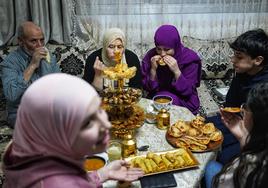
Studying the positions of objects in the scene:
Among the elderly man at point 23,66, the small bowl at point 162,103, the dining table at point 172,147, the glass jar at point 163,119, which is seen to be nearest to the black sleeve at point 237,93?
the dining table at point 172,147

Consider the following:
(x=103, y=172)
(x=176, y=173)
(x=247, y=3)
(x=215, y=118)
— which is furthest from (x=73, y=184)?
(x=247, y=3)

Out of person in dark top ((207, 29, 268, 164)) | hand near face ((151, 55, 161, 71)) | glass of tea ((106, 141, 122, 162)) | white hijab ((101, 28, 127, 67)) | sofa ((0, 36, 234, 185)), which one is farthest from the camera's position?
sofa ((0, 36, 234, 185))

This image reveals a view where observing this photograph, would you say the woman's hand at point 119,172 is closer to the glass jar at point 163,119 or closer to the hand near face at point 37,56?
the glass jar at point 163,119

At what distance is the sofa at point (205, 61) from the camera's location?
10.0 feet

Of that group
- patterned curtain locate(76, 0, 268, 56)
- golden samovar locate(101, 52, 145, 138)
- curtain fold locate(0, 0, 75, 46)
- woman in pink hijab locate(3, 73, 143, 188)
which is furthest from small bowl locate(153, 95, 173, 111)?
curtain fold locate(0, 0, 75, 46)

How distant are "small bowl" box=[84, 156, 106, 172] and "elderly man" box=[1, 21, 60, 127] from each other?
1.01 metres

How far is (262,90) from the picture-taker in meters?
1.39

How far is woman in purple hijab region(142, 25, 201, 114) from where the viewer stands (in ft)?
8.78

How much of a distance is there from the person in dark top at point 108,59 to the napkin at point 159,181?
957 mm

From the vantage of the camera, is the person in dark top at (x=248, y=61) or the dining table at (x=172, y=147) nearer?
the dining table at (x=172, y=147)

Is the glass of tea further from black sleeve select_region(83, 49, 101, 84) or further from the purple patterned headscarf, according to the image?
the purple patterned headscarf

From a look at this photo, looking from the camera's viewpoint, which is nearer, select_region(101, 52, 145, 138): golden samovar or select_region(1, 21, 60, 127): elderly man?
select_region(101, 52, 145, 138): golden samovar

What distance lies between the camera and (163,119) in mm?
1959

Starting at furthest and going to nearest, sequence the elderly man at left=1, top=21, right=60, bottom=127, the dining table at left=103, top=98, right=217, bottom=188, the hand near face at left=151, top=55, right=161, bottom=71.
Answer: the hand near face at left=151, top=55, right=161, bottom=71
the elderly man at left=1, top=21, right=60, bottom=127
the dining table at left=103, top=98, right=217, bottom=188
